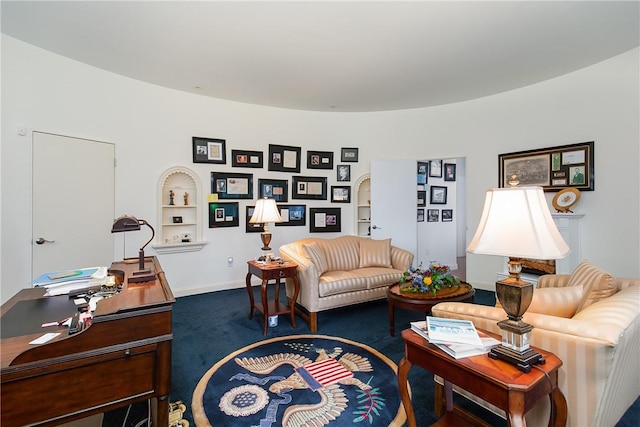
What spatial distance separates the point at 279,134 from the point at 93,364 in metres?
4.47

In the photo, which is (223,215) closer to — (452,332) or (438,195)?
(452,332)

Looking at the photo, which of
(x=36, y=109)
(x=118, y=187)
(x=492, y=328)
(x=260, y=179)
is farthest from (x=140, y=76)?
(x=492, y=328)

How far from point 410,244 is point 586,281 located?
341 centimetres

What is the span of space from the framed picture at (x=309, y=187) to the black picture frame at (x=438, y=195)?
7.74 ft

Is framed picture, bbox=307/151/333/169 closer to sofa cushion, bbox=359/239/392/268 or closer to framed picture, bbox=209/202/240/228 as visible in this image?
framed picture, bbox=209/202/240/228

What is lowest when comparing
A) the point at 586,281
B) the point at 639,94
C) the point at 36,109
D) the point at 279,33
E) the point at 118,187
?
the point at 586,281

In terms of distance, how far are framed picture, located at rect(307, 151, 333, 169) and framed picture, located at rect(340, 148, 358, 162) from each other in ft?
0.71

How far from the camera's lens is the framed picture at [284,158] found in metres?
5.29

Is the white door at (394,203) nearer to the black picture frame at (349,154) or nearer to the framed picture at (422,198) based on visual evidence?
the black picture frame at (349,154)

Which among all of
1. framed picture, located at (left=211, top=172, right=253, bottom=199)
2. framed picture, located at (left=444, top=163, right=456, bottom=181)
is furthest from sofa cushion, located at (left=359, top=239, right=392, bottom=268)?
framed picture, located at (left=444, top=163, right=456, bottom=181)

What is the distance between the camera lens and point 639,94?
3416mm

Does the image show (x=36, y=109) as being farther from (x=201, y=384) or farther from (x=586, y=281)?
(x=586, y=281)

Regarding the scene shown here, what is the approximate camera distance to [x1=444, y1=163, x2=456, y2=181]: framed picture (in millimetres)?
6539

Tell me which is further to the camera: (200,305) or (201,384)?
(200,305)
